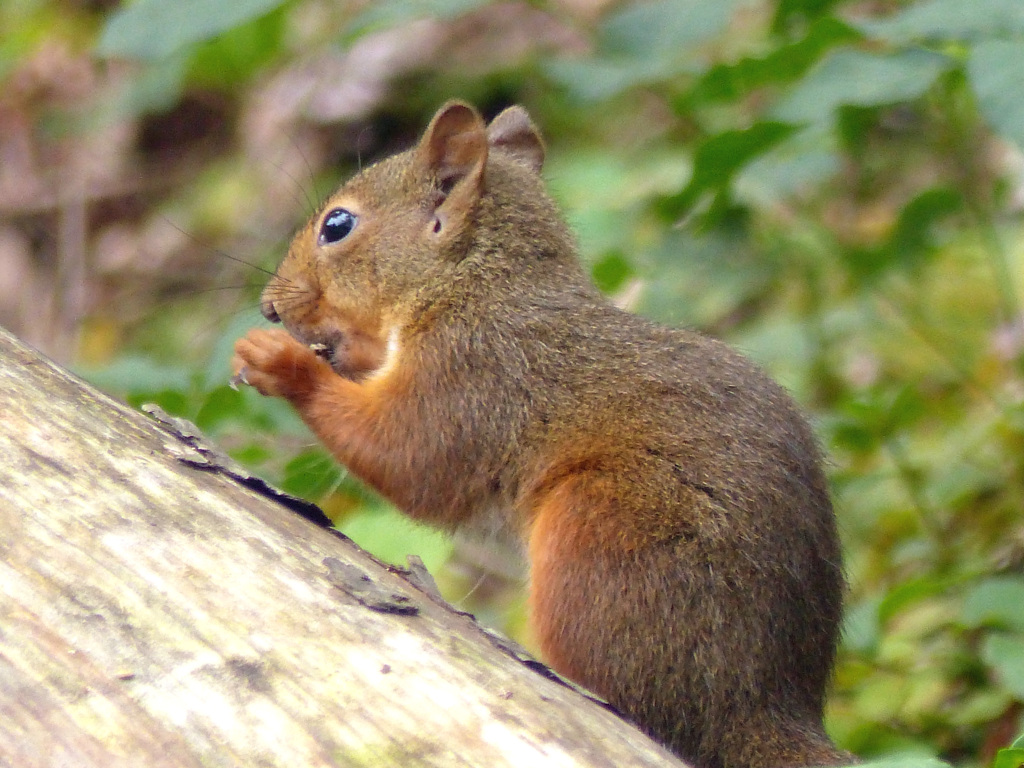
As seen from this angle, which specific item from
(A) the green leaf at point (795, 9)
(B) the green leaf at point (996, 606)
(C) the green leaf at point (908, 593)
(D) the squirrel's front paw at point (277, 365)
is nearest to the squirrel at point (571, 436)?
(D) the squirrel's front paw at point (277, 365)

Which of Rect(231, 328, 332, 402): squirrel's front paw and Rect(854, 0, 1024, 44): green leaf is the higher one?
Rect(854, 0, 1024, 44): green leaf

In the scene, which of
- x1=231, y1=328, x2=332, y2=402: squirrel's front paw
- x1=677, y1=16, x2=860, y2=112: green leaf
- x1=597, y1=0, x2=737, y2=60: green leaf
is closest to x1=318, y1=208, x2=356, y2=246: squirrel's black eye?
x1=231, y1=328, x2=332, y2=402: squirrel's front paw

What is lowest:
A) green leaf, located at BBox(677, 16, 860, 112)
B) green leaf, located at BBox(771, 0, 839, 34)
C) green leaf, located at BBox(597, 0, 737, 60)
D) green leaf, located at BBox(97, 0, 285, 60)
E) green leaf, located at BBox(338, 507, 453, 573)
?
green leaf, located at BBox(338, 507, 453, 573)

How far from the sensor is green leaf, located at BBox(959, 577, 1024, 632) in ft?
10.8

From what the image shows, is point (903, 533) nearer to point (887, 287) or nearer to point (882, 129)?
point (887, 287)

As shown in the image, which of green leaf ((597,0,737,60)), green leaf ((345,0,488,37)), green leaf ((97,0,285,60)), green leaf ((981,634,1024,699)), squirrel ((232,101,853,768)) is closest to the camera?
squirrel ((232,101,853,768))

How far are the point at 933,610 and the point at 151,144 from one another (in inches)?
283

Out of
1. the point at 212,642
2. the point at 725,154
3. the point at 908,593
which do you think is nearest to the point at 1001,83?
the point at 725,154

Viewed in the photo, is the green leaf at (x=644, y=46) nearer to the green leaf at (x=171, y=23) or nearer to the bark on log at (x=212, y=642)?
the green leaf at (x=171, y=23)

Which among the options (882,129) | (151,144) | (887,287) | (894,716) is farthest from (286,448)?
(151,144)

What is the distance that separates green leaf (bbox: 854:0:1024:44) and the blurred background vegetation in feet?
0.03

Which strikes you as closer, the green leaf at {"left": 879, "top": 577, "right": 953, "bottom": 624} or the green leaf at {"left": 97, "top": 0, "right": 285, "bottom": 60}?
the green leaf at {"left": 879, "top": 577, "right": 953, "bottom": 624}

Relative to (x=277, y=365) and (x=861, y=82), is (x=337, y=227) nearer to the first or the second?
(x=277, y=365)

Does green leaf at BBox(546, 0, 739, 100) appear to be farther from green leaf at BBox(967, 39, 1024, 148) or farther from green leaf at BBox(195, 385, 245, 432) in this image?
green leaf at BBox(195, 385, 245, 432)
